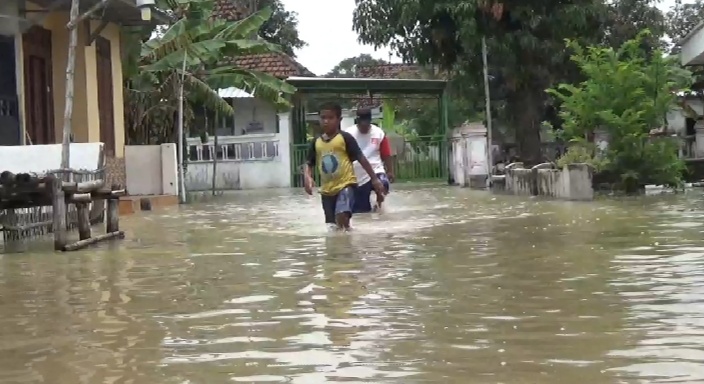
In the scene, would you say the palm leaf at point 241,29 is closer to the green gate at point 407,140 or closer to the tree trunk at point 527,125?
the green gate at point 407,140

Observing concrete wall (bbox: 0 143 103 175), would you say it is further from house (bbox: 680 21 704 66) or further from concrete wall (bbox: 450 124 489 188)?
concrete wall (bbox: 450 124 489 188)

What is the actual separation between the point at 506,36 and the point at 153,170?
953cm

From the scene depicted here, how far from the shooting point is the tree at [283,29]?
48.1 metres

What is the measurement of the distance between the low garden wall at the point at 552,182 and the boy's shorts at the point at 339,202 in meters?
6.38

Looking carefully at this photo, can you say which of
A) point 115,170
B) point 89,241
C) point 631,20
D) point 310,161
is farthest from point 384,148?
point 631,20

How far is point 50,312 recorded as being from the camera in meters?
6.35

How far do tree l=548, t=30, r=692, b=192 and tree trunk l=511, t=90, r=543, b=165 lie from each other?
→ 1008 cm

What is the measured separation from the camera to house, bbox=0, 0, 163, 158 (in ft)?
52.0

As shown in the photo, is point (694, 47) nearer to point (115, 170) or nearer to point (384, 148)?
point (384, 148)

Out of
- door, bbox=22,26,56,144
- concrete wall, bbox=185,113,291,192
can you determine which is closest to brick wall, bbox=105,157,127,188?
door, bbox=22,26,56,144

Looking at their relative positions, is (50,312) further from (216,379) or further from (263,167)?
(263,167)

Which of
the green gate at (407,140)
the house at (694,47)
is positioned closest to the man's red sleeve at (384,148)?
the house at (694,47)

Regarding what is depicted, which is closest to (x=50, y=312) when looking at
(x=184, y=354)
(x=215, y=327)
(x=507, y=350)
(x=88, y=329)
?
(x=88, y=329)

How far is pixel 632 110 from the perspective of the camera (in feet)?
57.8
